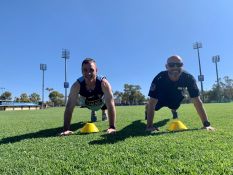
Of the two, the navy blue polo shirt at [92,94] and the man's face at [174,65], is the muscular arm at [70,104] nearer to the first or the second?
the navy blue polo shirt at [92,94]

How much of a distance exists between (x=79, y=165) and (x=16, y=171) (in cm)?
54

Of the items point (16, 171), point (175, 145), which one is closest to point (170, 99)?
point (175, 145)

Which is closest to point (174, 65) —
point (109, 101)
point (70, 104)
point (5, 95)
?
point (109, 101)

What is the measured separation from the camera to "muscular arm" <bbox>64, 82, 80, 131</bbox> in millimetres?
5145

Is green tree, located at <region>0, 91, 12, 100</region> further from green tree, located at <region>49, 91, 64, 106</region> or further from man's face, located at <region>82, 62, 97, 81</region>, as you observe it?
man's face, located at <region>82, 62, 97, 81</region>

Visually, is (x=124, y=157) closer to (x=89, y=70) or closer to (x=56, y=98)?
(x=89, y=70)

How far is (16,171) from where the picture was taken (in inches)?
95.0

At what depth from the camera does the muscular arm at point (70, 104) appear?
5.14 meters

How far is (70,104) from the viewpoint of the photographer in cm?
525

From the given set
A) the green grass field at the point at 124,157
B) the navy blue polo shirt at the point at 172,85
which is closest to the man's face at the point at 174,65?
the navy blue polo shirt at the point at 172,85

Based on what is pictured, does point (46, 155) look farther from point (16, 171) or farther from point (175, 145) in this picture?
point (175, 145)

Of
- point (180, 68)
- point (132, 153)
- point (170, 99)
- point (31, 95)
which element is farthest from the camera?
point (31, 95)

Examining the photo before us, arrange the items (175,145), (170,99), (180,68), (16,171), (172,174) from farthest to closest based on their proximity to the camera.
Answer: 1. (170,99)
2. (180,68)
3. (175,145)
4. (16,171)
5. (172,174)

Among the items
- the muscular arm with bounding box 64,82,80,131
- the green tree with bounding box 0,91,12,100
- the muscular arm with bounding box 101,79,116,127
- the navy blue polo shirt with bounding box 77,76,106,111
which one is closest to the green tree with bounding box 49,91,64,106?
the green tree with bounding box 0,91,12,100
